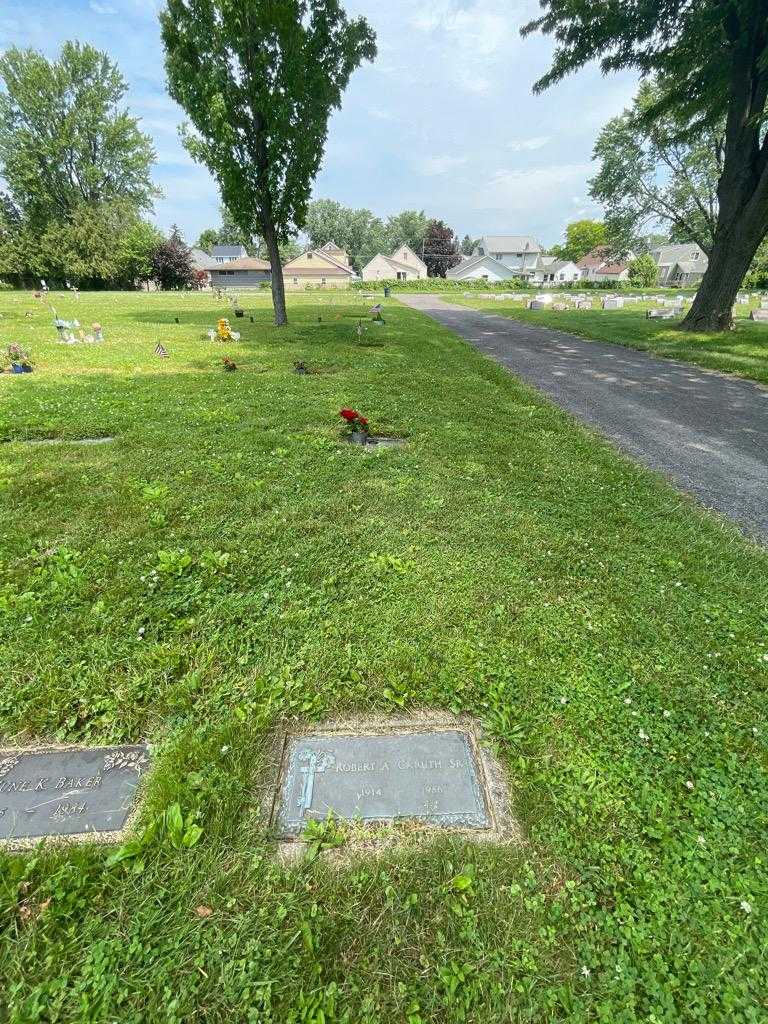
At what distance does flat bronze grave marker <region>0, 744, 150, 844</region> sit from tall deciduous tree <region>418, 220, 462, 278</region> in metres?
121

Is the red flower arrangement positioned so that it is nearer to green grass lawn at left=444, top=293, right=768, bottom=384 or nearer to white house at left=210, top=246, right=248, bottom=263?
green grass lawn at left=444, top=293, right=768, bottom=384

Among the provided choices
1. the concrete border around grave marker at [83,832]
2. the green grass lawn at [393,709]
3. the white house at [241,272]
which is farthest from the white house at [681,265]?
the concrete border around grave marker at [83,832]

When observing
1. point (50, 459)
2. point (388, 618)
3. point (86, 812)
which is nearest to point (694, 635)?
point (388, 618)

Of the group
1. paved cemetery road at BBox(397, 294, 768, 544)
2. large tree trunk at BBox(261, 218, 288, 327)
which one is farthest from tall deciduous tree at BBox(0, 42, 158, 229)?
paved cemetery road at BBox(397, 294, 768, 544)

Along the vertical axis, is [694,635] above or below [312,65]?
below

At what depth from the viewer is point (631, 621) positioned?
2984 millimetres

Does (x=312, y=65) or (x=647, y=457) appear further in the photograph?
(x=312, y=65)

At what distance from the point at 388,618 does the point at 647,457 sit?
450 centimetres

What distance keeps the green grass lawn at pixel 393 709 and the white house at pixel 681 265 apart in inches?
3608

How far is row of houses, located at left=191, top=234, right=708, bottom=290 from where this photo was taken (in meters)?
77.4

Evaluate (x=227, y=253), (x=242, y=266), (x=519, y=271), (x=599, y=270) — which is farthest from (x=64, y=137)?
(x=599, y=270)

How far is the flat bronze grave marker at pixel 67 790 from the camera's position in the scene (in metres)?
1.86

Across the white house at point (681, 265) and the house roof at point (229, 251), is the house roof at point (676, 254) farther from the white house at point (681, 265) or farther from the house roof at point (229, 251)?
the house roof at point (229, 251)

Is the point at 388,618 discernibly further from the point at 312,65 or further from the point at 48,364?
the point at 312,65
